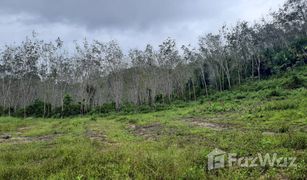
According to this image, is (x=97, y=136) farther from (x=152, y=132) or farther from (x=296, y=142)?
(x=296, y=142)

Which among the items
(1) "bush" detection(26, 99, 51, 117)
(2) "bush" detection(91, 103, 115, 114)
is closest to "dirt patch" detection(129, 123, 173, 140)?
(2) "bush" detection(91, 103, 115, 114)

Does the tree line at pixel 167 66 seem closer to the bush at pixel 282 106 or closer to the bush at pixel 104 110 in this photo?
the bush at pixel 104 110

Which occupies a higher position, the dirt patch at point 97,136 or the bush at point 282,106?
the bush at point 282,106

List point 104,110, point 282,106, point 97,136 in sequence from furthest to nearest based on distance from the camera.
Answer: point 104,110
point 282,106
point 97,136

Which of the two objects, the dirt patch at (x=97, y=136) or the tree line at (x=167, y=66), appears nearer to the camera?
the dirt patch at (x=97, y=136)

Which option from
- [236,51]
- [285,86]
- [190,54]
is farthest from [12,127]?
[236,51]

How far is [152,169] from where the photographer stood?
20.1 feet

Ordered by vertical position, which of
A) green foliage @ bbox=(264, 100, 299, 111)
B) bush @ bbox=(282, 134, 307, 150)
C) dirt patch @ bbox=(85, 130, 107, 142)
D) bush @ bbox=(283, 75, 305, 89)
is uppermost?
bush @ bbox=(283, 75, 305, 89)

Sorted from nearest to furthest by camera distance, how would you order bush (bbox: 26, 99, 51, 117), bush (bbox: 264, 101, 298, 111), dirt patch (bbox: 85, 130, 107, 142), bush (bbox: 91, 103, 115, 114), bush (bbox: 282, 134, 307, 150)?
bush (bbox: 282, 134, 307, 150)
dirt patch (bbox: 85, 130, 107, 142)
bush (bbox: 264, 101, 298, 111)
bush (bbox: 91, 103, 115, 114)
bush (bbox: 26, 99, 51, 117)

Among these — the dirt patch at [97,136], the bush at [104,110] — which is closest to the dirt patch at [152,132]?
the dirt patch at [97,136]

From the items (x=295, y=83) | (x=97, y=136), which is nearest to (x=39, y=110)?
(x=97, y=136)

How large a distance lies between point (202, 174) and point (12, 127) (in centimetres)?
1949

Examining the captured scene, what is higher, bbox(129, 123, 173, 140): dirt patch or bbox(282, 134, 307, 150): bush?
bbox(282, 134, 307, 150): bush

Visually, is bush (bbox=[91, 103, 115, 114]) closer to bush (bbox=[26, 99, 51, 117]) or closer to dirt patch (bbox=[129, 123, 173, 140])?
bush (bbox=[26, 99, 51, 117])
